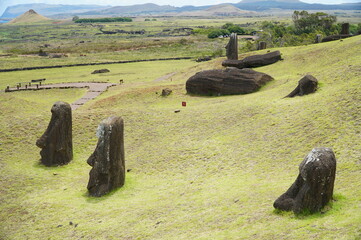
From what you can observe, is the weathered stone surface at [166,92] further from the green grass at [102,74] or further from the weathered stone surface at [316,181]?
the weathered stone surface at [316,181]

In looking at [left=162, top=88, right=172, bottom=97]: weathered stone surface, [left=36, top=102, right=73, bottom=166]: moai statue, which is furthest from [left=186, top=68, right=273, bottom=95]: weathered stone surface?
[left=36, top=102, right=73, bottom=166]: moai statue

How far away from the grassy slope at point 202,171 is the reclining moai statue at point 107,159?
61 cm

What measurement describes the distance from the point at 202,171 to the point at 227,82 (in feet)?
60.1

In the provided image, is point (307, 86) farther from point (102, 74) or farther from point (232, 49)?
point (102, 74)

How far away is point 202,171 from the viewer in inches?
893

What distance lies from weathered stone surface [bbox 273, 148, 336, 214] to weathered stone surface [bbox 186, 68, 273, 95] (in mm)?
24760

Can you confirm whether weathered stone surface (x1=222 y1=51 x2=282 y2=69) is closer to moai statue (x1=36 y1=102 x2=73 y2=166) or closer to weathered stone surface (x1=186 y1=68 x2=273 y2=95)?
weathered stone surface (x1=186 y1=68 x2=273 y2=95)

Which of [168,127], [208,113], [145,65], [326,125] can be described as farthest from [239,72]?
[145,65]

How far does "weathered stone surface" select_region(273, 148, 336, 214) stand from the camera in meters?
13.9

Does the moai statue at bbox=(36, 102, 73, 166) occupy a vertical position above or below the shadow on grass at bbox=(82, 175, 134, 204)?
above

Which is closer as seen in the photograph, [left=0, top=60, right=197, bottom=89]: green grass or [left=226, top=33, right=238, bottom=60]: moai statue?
[left=226, top=33, right=238, bottom=60]: moai statue

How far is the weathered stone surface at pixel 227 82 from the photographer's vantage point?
3891cm

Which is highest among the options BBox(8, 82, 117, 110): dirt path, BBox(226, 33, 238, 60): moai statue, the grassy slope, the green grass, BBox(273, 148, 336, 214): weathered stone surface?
BBox(226, 33, 238, 60): moai statue

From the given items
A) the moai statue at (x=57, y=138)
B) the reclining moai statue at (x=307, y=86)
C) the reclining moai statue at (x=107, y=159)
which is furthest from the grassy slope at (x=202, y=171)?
the reclining moai statue at (x=307, y=86)
